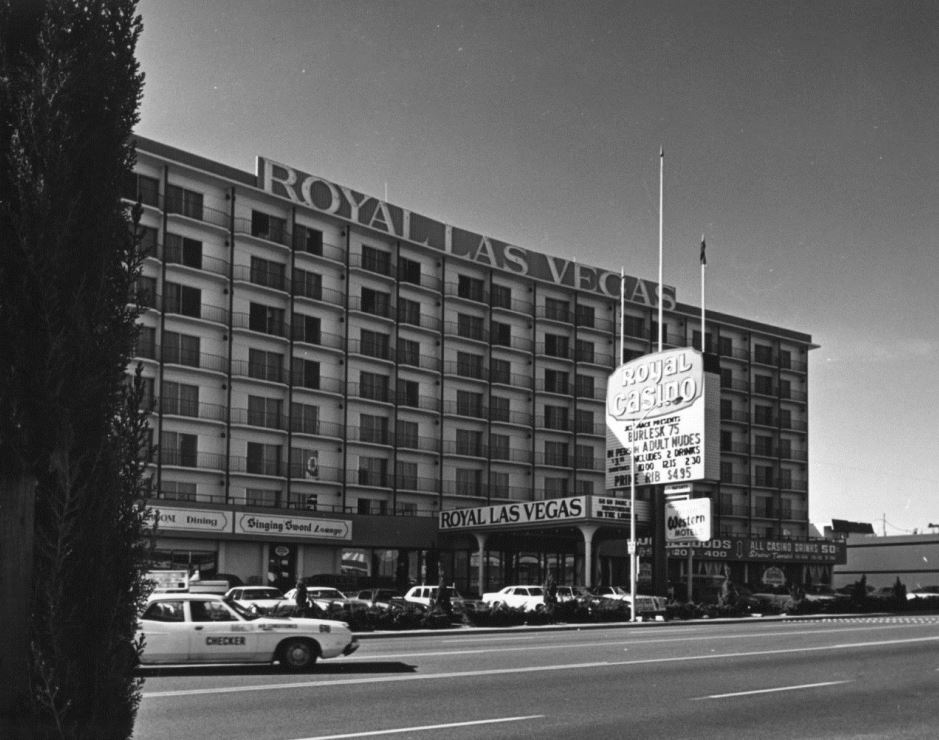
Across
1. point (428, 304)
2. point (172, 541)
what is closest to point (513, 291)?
point (428, 304)

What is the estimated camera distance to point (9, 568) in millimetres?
5832

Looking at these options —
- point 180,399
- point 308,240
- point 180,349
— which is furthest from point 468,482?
point 180,349

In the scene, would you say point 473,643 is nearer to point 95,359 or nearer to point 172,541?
point 95,359

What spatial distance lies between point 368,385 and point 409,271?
24.9 feet

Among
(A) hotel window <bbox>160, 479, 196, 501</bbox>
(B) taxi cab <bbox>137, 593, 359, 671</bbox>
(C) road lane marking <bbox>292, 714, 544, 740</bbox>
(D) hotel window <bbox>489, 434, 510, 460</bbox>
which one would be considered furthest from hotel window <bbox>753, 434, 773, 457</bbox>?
(C) road lane marking <bbox>292, 714, 544, 740</bbox>

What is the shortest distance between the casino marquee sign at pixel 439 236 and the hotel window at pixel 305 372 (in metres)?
8.28

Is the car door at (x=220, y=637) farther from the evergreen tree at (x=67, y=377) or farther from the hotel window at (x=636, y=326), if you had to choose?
the hotel window at (x=636, y=326)

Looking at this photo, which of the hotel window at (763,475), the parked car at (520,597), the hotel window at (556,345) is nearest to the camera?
the parked car at (520,597)

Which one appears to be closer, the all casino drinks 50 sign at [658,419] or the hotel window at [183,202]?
the all casino drinks 50 sign at [658,419]

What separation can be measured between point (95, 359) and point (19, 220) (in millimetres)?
846

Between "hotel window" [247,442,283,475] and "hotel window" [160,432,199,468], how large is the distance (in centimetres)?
330

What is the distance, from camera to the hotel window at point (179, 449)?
177 feet

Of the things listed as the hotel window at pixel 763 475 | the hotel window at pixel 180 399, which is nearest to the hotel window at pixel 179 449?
the hotel window at pixel 180 399

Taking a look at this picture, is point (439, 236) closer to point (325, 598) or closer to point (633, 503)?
point (633, 503)
